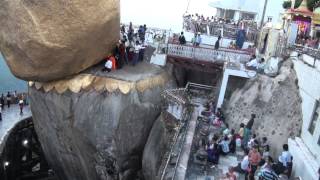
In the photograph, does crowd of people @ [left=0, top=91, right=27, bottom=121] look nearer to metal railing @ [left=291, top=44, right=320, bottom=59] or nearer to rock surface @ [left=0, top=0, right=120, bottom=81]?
rock surface @ [left=0, top=0, right=120, bottom=81]

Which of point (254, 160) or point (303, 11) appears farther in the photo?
point (303, 11)

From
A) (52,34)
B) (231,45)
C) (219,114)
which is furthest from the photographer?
(231,45)

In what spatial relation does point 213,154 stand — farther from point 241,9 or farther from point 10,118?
point 241,9

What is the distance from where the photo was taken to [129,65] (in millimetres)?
16891

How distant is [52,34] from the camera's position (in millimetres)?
13750

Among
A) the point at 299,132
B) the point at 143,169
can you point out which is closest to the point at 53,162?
the point at 143,169

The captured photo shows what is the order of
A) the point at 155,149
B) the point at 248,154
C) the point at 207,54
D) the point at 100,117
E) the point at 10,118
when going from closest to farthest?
1. the point at 248,154
2. the point at 155,149
3. the point at 100,117
4. the point at 207,54
5. the point at 10,118

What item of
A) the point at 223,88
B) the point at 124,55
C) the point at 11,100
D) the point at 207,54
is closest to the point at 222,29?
the point at 207,54

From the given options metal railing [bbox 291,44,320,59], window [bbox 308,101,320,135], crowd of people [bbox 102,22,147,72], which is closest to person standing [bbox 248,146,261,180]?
window [bbox 308,101,320,135]

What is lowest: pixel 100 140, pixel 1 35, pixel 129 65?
pixel 100 140

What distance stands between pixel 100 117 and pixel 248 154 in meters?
5.90

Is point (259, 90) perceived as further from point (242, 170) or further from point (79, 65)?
point (79, 65)

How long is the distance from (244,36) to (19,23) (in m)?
12.3

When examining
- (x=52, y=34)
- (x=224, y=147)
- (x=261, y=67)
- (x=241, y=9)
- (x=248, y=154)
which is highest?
(x=241, y=9)
